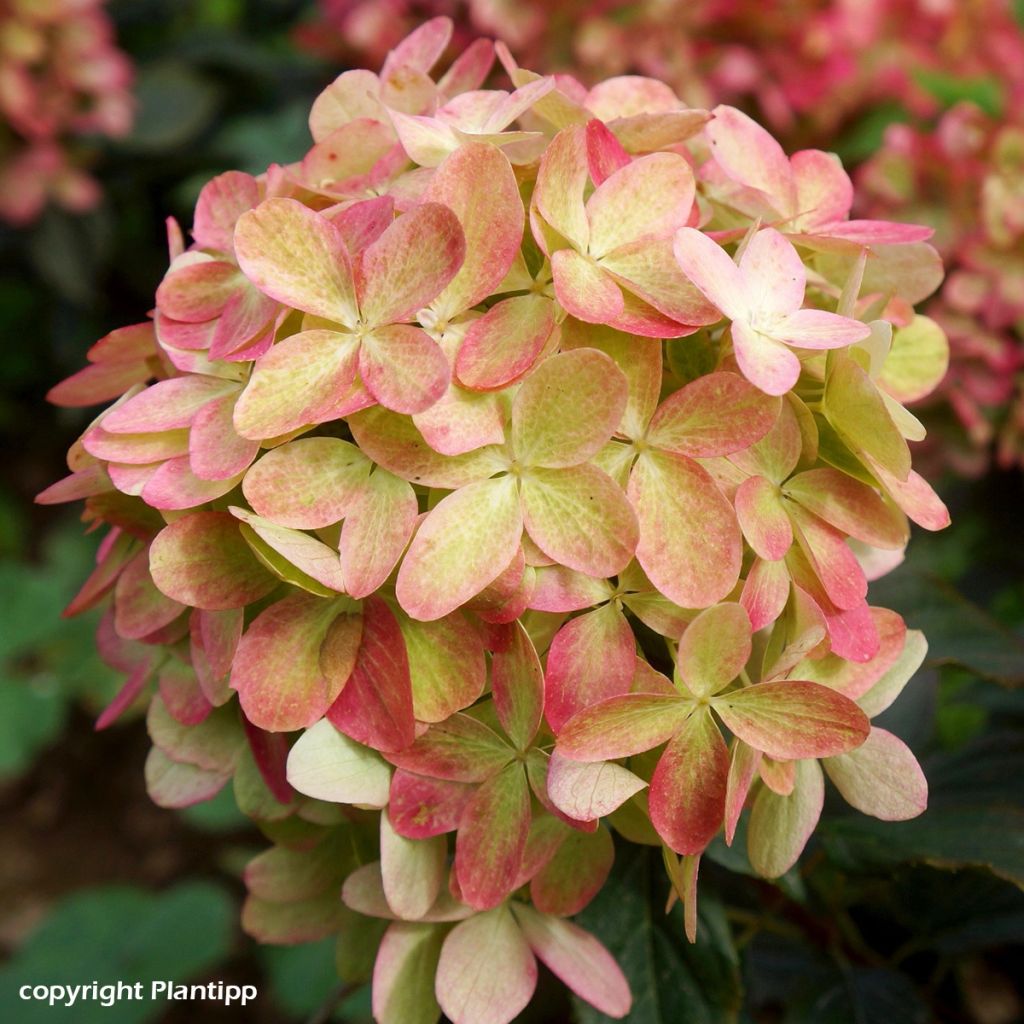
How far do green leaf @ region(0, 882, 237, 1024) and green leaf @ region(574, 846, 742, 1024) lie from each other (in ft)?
2.88

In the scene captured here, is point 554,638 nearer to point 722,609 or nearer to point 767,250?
point 722,609

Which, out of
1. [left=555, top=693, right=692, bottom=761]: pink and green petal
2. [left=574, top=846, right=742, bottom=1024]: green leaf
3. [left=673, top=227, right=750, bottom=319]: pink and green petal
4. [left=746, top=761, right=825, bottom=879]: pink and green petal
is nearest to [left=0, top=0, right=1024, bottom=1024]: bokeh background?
A: [left=574, top=846, right=742, bottom=1024]: green leaf

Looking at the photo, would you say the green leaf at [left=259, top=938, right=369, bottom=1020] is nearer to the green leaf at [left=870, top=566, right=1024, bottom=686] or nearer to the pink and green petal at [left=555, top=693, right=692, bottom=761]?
the green leaf at [left=870, top=566, right=1024, bottom=686]

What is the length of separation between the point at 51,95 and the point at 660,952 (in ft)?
5.17

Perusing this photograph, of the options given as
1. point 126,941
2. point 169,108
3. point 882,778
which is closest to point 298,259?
point 882,778

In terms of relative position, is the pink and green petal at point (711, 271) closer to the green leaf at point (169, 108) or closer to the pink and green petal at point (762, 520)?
the pink and green petal at point (762, 520)

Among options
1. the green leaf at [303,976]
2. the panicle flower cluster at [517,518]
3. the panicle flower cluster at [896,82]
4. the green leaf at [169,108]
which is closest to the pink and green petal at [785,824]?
the panicle flower cluster at [517,518]

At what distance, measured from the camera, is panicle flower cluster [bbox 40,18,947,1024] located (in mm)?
Result: 463

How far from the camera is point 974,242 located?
1.16 metres

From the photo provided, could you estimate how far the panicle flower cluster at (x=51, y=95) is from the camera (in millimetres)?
1544

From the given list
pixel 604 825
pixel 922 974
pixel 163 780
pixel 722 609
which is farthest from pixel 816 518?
pixel 922 974

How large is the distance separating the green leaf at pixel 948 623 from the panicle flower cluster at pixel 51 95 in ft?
Answer: 4.55

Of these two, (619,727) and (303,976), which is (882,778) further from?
(303,976)

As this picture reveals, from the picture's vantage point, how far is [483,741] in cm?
51
